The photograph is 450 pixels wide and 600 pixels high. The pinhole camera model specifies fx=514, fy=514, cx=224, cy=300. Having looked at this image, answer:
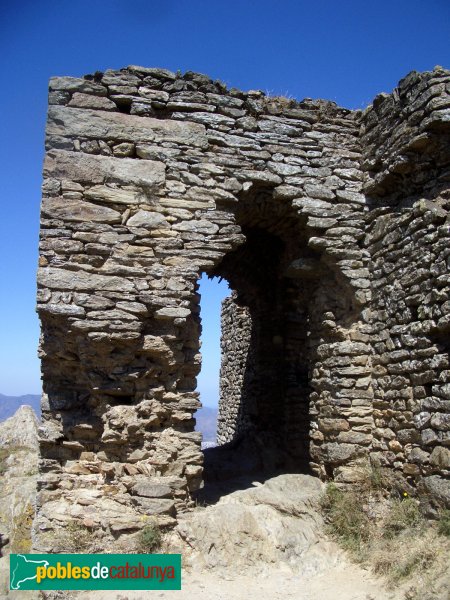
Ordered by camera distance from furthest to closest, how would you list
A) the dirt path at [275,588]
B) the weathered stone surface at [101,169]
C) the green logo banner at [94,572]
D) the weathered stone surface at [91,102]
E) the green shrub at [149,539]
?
the weathered stone surface at [91,102] → the weathered stone surface at [101,169] → the green shrub at [149,539] → the green logo banner at [94,572] → the dirt path at [275,588]

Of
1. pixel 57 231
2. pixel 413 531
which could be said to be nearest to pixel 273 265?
pixel 57 231

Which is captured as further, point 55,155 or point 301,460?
point 301,460

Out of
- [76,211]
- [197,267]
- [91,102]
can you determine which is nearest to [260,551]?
[197,267]

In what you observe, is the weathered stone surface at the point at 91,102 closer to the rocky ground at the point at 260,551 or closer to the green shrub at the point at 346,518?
the rocky ground at the point at 260,551

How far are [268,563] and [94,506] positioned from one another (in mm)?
1909

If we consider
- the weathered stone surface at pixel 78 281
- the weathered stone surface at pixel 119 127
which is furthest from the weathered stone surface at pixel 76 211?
the weathered stone surface at pixel 119 127

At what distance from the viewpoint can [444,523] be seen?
4832 millimetres

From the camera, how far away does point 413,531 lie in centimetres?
513

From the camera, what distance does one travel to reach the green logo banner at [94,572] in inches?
191

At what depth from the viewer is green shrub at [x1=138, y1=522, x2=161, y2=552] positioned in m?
5.18

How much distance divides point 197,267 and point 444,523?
366 centimetres

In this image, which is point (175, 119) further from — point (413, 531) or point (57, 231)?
point (413, 531)

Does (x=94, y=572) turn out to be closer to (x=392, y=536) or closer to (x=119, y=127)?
(x=392, y=536)

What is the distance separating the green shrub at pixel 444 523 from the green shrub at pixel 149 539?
2763 mm
